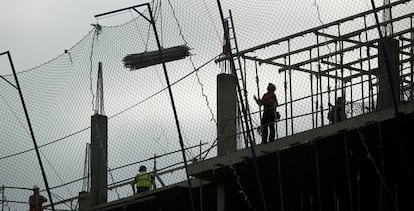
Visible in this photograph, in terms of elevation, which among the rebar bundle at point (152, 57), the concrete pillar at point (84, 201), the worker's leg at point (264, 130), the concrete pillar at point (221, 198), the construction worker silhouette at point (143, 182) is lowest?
the concrete pillar at point (221, 198)

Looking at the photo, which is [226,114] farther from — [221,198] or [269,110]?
[221,198]

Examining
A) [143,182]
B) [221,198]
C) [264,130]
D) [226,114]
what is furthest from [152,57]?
[143,182]

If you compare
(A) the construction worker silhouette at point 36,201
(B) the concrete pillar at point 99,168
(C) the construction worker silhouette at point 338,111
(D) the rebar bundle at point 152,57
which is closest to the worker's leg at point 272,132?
(C) the construction worker silhouette at point 338,111

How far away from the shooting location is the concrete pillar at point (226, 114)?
2420cm

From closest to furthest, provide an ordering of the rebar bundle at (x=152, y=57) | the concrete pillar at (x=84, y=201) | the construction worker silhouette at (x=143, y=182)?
1. the rebar bundle at (x=152, y=57)
2. the construction worker silhouette at (x=143, y=182)
3. the concrete pillar at (x=84, y=201)

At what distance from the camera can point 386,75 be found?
71.5 ft

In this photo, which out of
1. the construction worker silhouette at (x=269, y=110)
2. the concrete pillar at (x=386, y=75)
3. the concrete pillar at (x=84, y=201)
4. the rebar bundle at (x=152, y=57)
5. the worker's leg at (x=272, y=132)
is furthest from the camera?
the concrete pillar at (x=84, y=201)

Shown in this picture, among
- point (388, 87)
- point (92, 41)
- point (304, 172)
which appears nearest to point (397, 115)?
point (388, 87)

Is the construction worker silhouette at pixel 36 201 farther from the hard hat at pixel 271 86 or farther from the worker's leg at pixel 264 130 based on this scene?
the hard hat at pixel 271 86

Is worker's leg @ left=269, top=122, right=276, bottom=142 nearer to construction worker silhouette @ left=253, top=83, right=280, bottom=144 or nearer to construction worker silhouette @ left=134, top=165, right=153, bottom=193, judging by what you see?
construction worker silhouette @ left=253, top=83, right=280, bottom=144

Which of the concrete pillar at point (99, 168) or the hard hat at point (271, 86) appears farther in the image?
the concrete pillar at point (99, 168)

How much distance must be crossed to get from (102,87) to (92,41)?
1.30 metres

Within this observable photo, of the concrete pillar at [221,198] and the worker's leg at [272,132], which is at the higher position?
the worker's leg at [272,132]

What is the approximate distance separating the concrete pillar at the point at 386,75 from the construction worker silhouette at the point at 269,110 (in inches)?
101
